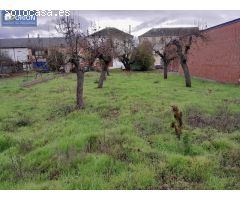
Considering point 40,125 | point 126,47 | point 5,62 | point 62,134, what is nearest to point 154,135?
point 62,134

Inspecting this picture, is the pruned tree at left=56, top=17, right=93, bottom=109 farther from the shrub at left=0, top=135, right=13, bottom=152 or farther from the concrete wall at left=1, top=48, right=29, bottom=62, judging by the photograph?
the concrete wall at left=1, top=48, right=29, bottom=62

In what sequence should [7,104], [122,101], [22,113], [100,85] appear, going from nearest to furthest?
[22,113], [122,101], [7,104], [100,85]

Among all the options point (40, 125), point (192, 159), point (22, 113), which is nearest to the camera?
point (192, 159)

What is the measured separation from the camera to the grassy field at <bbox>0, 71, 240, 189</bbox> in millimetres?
4406

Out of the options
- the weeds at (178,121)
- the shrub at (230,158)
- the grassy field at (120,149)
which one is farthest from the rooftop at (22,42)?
the shrub at (230,158)

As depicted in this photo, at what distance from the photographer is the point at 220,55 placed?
19594 millimetres

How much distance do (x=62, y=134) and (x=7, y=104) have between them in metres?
6.01

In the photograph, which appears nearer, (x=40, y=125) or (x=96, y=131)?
(x=96, y=131)

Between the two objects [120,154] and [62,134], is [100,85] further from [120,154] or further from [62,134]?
[120,154]

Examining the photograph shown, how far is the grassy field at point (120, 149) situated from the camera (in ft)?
14.5

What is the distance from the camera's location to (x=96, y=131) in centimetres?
685

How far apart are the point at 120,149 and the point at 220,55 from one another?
Answer: 16.1 metres

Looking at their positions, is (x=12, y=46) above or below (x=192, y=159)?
above

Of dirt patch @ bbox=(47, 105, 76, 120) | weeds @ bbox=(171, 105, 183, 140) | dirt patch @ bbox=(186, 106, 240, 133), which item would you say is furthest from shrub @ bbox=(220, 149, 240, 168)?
dirt patch @ bbox=(47, 105, 76, 120)
